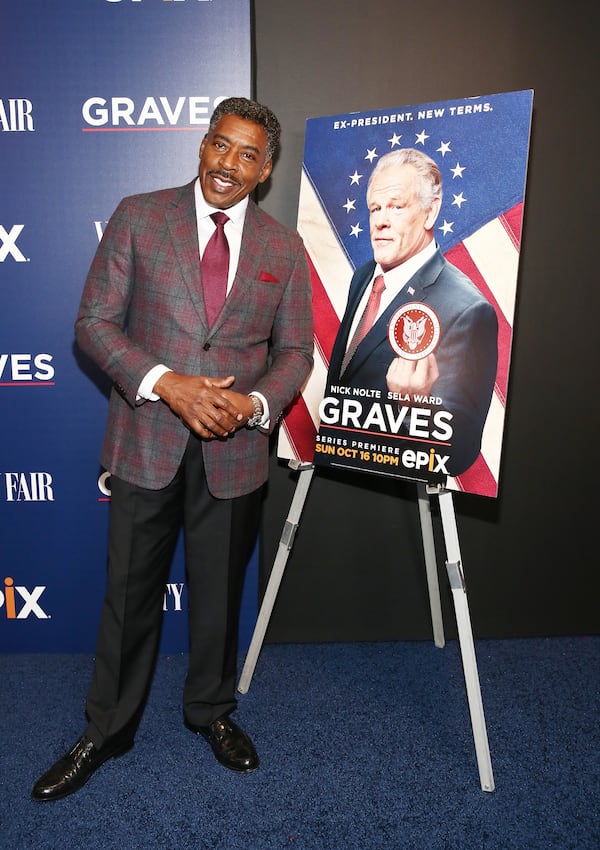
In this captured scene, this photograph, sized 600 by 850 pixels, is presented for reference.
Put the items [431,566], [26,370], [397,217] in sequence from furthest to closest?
1. [431,566]
2. [26,370]
3. [397,217]

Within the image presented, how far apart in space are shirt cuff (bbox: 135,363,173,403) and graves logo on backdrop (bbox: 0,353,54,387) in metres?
0.80

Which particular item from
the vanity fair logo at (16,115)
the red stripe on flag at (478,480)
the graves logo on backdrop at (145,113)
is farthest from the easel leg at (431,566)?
the vanity fair logo at (16,115)

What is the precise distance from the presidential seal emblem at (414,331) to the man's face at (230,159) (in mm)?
577

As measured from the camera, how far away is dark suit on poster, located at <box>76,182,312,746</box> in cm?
174

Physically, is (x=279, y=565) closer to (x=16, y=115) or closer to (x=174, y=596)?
(x=174, y=596)

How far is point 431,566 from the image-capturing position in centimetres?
245

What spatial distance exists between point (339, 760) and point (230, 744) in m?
0.34

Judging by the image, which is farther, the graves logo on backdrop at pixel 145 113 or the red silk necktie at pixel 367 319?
the graves logo on backdrop at pixel 145 113

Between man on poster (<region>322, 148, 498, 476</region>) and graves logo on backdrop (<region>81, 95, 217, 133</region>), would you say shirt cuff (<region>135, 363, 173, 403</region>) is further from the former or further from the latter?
graves logo on backdrop (<region>81, 95, 217, 133</region>)

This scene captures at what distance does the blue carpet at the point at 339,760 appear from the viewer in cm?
171

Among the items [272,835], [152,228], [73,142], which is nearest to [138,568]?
[272,835]

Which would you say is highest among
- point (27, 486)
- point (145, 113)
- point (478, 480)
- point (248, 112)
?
point (145, 113)

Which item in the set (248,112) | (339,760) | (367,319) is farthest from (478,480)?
(248,112)

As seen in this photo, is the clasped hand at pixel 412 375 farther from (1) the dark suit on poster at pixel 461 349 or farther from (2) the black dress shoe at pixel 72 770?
(2) the black dress shoe at pixel 72 770
